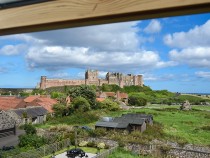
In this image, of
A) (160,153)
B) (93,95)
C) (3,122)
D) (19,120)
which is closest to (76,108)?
(93,95)

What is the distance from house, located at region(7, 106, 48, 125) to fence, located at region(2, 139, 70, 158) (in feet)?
28.8

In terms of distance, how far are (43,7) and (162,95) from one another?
6535 cm

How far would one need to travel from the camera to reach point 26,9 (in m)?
1.38

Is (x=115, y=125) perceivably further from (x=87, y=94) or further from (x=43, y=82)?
(x=43, y=82)

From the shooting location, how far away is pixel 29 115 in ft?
80.9

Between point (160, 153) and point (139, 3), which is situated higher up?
point (139, 3)

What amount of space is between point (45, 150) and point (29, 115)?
1093 cm

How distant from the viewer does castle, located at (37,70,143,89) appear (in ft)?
192

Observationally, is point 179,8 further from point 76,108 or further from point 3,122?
point 76,108

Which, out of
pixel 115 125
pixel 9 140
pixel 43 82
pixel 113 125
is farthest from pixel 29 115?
pixel 43 82

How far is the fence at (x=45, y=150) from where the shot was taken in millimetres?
13056

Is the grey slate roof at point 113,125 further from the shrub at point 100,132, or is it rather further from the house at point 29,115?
the house at point 29,115

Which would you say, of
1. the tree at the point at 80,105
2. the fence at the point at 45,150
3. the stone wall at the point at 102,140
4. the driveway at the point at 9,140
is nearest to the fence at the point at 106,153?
the stone wall at the point at 102,140

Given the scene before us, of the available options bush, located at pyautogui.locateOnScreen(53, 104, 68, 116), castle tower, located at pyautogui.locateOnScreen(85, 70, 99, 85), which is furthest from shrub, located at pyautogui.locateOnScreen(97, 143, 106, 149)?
castle tower, located at pyautogui.locateOnScreen(85, 70, 99, 85)
